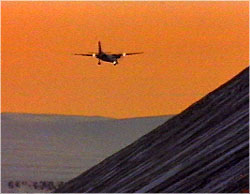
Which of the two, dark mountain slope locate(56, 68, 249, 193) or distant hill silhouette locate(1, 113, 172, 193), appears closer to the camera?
dark mountain slope locate(56, 68, 249, 193)

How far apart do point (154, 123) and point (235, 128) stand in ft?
435

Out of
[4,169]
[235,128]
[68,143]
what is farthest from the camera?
[68,143]

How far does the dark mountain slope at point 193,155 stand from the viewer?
25.1 feet

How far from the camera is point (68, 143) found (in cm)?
12519

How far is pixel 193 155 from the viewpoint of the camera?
340 inches

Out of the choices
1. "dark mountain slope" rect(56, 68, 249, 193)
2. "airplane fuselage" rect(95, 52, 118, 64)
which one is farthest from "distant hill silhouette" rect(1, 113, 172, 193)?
"dark mountain slope" rect(56, 68, 249, 193)

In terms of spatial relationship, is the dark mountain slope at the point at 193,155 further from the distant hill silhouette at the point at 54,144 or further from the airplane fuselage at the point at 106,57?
the distant hill silhouette at the point at 54,144

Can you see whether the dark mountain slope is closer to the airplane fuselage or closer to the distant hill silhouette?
the airplane fuselage

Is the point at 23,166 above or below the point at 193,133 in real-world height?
above

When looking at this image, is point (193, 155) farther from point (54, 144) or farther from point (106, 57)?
point (54, 144)

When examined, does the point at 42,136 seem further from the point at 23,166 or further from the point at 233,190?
the point at 233,190

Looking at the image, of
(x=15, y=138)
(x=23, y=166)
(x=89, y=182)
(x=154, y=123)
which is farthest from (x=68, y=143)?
(x=89, y=182)

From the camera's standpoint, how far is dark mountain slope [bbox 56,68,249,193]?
25.1ft

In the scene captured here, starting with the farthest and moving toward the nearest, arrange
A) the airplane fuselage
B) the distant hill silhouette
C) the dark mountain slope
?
the distant hill silhouette, the airplane fuselage, the dark mountain slope
